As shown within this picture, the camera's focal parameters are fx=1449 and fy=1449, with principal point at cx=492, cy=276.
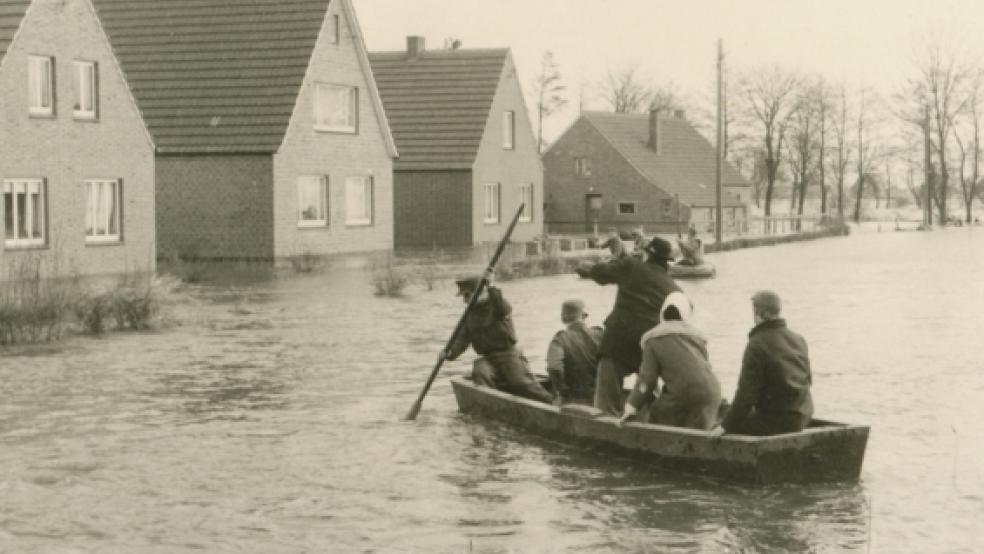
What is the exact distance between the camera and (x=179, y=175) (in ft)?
135

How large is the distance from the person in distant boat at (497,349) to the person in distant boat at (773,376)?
353cm

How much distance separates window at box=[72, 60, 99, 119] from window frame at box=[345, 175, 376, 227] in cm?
1188

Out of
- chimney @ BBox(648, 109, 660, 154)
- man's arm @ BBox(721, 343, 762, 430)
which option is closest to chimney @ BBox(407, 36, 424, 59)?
chimney @ BBox(648, 109, 660, 154)

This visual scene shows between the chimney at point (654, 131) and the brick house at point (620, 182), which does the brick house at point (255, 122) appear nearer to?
the brick house at point (620, 182)

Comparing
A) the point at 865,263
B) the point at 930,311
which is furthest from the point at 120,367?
the point at 865,263

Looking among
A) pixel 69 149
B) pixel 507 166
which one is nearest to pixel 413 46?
pixel 507 166

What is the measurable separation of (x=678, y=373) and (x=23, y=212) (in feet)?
76.8

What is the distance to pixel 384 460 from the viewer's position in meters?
12.7

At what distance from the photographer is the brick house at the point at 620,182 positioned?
7575cm

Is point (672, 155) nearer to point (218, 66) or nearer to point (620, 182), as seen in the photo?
point (620, 182)

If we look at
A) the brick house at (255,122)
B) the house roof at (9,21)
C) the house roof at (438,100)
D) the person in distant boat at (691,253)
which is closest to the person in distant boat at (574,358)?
the house roof at (9,21)

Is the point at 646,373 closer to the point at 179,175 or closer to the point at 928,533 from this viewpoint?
the point at 928,533

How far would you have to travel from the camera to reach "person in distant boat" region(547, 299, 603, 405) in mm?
14133

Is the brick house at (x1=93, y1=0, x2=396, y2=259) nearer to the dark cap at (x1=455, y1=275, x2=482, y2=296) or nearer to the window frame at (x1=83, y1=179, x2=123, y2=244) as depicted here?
the window frame at (x1=83, y1=179, x2=123, y2=244)
